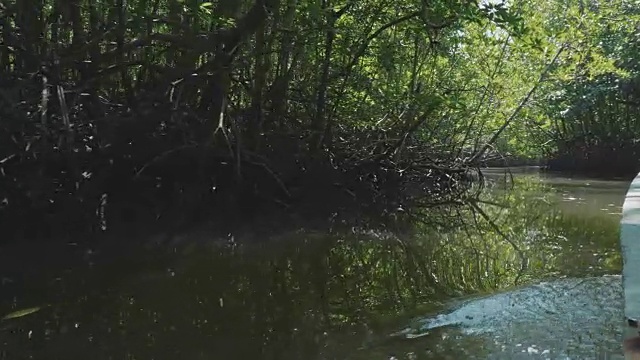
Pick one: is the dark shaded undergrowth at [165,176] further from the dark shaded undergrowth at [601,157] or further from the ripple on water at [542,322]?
the dark shaded undergrowth at [601,157]

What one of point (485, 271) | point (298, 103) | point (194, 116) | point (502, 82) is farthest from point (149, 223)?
point (502, 82)

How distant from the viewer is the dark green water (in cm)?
286

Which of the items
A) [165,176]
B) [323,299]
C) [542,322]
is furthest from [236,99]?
[542,322]

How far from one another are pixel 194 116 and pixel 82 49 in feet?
4.02

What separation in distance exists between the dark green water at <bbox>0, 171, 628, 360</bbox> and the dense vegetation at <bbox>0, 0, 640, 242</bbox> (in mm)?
896

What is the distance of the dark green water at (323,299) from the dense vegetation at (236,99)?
0.90m

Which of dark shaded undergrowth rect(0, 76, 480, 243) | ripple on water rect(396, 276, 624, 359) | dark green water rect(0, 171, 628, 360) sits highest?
dark shaded undergrowth rect(0, 76, 480, 243)

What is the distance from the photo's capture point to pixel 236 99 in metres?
7.01

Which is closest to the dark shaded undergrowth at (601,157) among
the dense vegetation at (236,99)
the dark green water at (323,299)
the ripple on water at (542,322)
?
the dense vegetation at (236,99)

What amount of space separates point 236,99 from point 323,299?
147 inches

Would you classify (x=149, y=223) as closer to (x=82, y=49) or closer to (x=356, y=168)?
(x=82, y=49)

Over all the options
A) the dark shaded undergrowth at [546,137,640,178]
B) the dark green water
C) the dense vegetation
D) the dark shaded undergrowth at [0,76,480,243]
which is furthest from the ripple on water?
the dark shaded undergrowth at [546,137,640,178]

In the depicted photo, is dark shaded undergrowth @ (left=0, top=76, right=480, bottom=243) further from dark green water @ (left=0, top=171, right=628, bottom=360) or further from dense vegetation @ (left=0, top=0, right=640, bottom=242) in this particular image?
dark green water @ (left=0, top=171, right=628, bottom=360)

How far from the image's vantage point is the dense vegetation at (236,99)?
17.1ft
